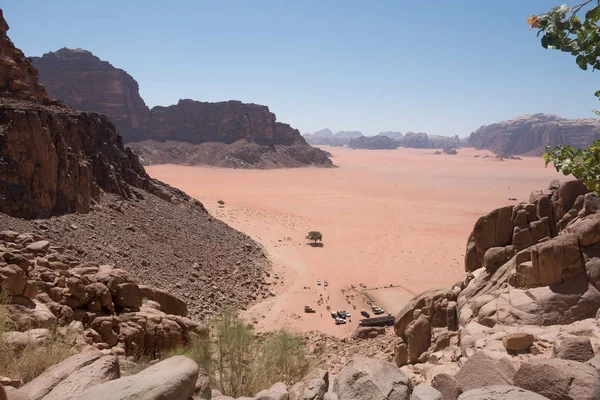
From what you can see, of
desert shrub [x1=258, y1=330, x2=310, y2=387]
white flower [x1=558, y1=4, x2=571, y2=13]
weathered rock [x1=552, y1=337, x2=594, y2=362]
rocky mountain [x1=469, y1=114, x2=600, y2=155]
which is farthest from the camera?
rocky mountain [x1=469, y1=114, x2=600, y2=155]

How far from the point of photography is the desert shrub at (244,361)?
28.2 ft

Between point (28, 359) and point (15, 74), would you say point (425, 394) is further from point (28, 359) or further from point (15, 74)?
point (15, 74)

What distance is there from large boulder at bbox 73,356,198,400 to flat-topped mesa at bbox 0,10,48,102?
77.1 ft

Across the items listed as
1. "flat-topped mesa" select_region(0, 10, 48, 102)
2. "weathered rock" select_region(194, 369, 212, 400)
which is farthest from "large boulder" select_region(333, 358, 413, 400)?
"flat-topped mesa" select_region(0, 10, 48, 102)

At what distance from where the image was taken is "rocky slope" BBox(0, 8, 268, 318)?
19031mm

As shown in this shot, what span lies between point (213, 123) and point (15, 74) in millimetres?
95629

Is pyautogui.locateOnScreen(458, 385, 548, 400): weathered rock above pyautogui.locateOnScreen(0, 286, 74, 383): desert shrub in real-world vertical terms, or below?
above

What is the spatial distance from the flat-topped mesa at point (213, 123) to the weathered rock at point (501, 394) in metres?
114

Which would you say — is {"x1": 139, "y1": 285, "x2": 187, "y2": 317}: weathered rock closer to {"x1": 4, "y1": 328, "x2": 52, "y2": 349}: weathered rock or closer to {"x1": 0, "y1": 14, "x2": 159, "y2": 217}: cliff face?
{"x1": 4, "y1": 328, "x2": 52, "y2": 349}: weathered rock

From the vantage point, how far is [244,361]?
9.42 m

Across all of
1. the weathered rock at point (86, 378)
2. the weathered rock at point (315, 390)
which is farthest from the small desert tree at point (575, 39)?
the weathered rock at point (86, 378)

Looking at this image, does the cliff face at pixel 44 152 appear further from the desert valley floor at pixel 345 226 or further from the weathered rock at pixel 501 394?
the weathered rock at pixel 501 394

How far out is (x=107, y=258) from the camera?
60.2 ft

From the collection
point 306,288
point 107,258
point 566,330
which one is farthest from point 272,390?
point 306,288
